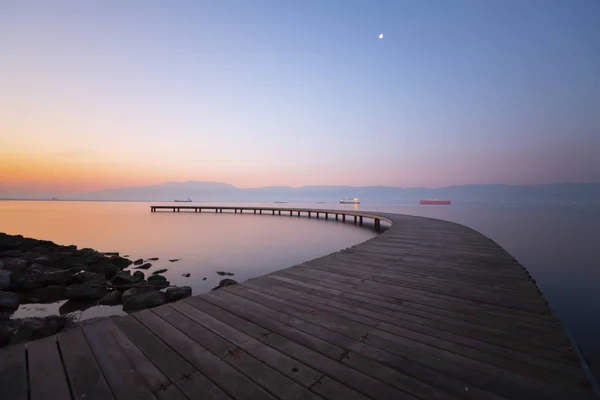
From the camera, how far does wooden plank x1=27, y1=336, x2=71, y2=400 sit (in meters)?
1.86

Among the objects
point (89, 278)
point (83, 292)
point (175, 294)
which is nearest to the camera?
point (175, 294)

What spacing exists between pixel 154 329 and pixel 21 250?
15.6m

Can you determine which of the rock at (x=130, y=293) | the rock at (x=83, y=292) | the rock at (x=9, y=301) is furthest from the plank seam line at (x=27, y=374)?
the rock at (x=9, y=301)

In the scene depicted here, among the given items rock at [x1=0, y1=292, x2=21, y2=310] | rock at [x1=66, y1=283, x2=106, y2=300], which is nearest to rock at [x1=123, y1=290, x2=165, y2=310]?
rock at [x1=66, y1=283, x2=106, y2=300]

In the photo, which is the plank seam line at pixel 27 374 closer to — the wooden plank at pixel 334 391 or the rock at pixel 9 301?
the wooden plank at pixel 334 391

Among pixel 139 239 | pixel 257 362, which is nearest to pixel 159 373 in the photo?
pixel 257 362

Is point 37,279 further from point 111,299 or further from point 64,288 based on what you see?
point 111,299

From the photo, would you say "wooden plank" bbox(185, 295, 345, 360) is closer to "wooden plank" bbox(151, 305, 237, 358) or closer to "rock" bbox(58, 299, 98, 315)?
"wooden plank" bbox(151, 305, 237, 358)

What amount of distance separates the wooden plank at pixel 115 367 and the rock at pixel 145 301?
3.58m

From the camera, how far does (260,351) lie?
94.6 inches

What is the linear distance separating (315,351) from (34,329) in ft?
14.7

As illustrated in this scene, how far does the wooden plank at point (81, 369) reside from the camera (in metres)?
1.87

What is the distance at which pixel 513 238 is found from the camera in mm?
20109

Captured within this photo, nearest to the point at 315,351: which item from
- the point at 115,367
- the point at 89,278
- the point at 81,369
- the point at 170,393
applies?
the point at 170,393
